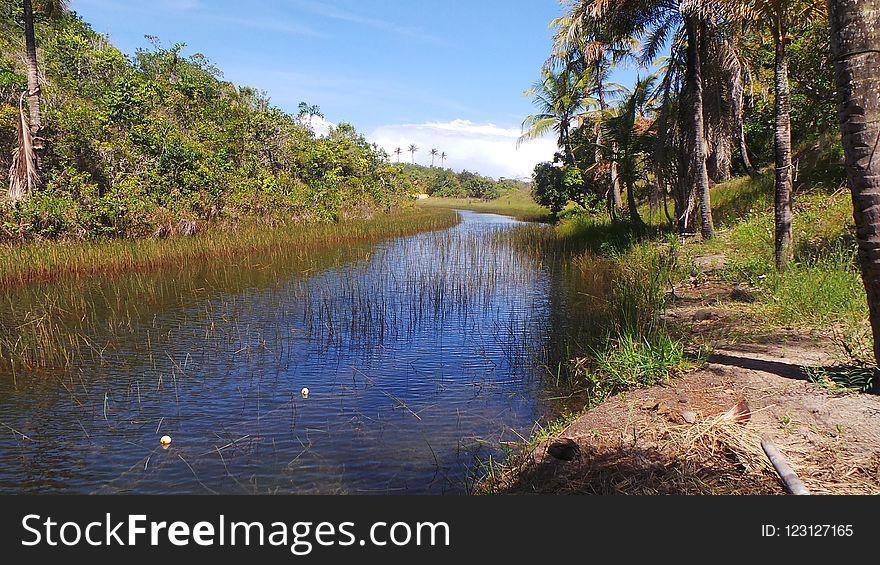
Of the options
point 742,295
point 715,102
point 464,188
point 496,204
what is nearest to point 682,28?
point 715,102

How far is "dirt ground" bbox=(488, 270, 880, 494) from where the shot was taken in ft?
12.7

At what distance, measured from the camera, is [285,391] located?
24.3 feet

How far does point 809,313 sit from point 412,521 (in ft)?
20.8

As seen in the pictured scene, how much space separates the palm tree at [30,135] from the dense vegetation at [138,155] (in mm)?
275

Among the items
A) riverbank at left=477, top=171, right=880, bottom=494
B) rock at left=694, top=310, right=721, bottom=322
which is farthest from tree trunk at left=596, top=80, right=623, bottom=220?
riverbank at left=477, top=171, right=880, bottom=494

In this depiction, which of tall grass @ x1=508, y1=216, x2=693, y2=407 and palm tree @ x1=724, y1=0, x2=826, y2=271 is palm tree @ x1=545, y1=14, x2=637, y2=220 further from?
palm tree @ x1=724, y1=0, x2=826, y2=271

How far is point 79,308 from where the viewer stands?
11.3 m

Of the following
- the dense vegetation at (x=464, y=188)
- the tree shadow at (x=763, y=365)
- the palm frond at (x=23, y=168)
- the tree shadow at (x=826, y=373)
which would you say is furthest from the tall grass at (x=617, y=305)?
the dense vegetation at (x=464, y=188)

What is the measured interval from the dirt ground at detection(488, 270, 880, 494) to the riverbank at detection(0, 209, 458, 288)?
13.9 meters

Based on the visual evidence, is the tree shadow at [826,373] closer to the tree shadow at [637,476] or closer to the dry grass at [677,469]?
the dry grass at [677,469]

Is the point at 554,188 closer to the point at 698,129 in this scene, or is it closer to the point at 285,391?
the point at 698,129

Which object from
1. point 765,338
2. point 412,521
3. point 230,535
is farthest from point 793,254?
point 230,535

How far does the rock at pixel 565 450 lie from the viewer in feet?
15.0

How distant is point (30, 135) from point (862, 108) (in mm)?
21081
